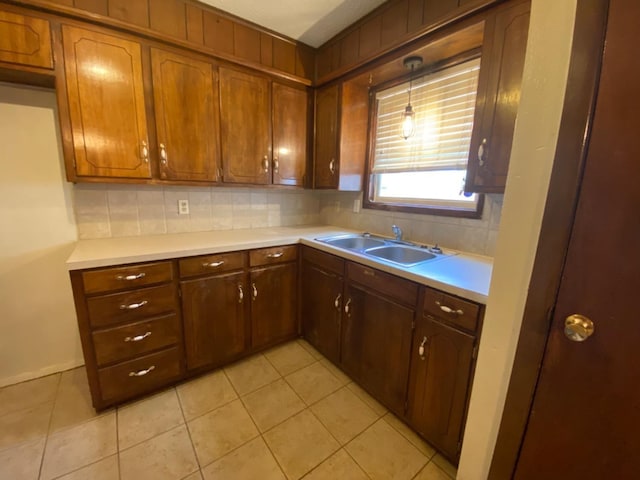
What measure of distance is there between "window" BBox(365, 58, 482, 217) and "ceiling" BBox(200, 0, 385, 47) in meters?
0.55

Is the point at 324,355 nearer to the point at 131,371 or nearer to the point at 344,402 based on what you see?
the point at 344,402

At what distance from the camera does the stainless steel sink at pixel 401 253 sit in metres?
1.78

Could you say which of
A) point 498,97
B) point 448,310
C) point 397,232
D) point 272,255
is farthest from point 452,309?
point 272,255

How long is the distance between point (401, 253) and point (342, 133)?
104 centimetres

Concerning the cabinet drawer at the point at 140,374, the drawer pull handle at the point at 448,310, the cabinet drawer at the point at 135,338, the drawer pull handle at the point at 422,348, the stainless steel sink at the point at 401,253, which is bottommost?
the cabinet drawer at the point at 140,374

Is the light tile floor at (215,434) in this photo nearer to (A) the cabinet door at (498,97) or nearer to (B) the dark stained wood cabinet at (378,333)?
(B) the dark stained wood cabinet at (378,333)

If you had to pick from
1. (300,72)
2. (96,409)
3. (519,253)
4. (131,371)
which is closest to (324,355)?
(131,371)

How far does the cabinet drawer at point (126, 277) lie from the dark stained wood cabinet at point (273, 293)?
544 millimetres

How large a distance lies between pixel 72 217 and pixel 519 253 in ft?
7.90

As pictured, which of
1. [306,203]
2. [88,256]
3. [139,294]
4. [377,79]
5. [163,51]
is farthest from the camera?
[306,203]

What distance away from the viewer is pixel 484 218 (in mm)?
1595

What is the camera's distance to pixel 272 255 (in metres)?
1.97

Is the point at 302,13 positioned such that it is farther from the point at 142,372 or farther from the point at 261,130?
the point at 142,372

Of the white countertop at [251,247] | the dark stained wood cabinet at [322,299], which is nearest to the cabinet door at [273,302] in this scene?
the dark stained wood cabinet at [322,299]
